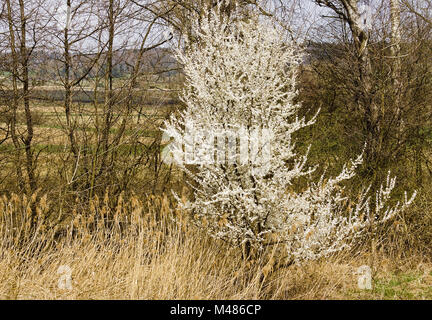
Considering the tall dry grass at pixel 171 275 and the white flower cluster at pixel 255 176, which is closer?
the tall dry grass at pixel 171 275

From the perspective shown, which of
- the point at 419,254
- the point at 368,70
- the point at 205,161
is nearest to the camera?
the point at 205,161

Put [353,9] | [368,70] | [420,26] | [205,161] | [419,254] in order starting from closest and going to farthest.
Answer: [205,161] < [419,254] < [368,70] < [420,26] < [353,9]

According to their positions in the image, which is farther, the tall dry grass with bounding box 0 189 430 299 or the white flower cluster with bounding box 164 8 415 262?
the white flower cluster with bounding box 164 8 415 262

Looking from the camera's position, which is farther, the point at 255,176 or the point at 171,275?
the point at 255,176

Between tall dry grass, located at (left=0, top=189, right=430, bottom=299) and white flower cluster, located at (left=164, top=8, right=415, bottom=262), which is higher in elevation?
white flower cluster, located at (left=164, top=8, right=415, bottom=262)

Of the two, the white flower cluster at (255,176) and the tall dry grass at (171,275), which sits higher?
the white flower cluster at (255,176)

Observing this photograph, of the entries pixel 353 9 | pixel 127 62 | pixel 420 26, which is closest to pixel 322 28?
pixel 353 9

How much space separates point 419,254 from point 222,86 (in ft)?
12.1

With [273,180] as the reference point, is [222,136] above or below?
above

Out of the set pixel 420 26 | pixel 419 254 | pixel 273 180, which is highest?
pixel 420 26

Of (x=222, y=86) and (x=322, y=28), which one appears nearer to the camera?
(x=222, y=86)

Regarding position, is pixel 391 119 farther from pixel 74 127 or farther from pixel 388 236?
pixel 74 127

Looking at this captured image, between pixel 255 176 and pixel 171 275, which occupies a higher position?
pixel 255 176

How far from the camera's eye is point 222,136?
15.6 ft
